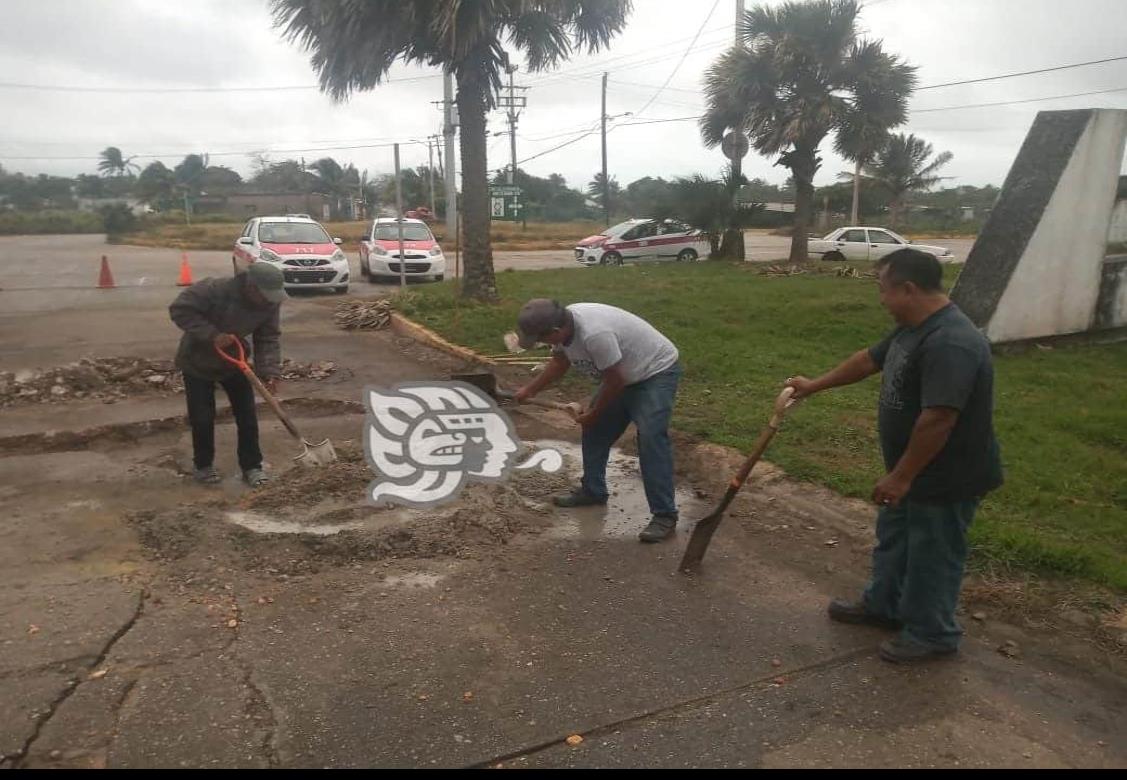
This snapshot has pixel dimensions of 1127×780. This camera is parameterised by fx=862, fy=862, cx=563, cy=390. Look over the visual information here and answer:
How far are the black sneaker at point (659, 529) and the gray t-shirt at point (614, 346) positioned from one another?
0.77 meters

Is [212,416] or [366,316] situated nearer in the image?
[212,416]

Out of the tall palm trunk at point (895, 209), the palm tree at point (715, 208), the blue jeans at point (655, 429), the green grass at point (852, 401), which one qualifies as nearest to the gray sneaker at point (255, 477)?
the blue jeans at point (655, 429)

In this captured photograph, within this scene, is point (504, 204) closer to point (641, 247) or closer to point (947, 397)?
point (641, 247)

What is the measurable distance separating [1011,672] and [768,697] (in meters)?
1.01

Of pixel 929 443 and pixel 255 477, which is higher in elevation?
pixel 929 443

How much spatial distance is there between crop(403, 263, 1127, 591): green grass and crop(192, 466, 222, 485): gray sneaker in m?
3.31

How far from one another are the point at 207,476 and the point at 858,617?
3.94m

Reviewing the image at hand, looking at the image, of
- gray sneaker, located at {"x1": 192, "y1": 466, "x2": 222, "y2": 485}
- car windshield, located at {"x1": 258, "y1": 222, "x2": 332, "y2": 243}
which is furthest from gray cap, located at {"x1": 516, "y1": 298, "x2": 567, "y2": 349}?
car windshield, located at {"x1": 258, "y1": 222, "x2": 332, "y2": 243}

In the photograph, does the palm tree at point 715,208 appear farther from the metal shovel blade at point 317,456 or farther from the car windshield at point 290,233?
the metal shovel blade at point 317,456

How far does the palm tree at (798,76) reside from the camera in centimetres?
1862

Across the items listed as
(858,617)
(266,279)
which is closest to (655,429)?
(858,617)

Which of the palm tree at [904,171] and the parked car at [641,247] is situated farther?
the palm tree at [904,171]

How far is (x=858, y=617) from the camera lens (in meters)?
3.74

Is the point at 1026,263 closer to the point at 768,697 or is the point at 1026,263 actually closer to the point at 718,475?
the point at 718,475
